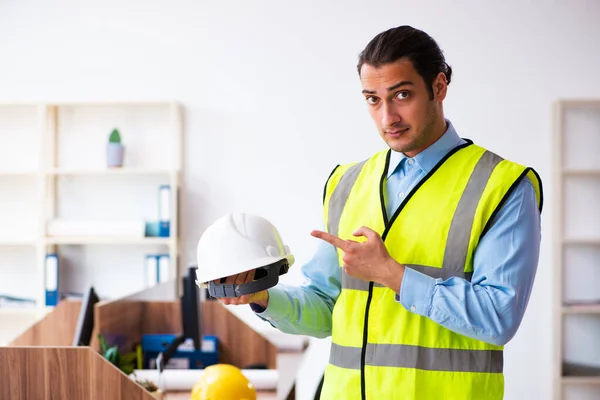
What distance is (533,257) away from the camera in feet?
4.32

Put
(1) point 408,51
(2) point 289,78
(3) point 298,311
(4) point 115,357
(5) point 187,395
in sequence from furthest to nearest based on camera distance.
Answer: (2) point 289,78 → (4) point 115,357 → (5) point 187,395 → (3) point 298,311 → (1) point 408,51

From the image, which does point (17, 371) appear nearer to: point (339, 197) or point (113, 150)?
point (339, 197)

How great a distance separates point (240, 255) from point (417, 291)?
0.34m

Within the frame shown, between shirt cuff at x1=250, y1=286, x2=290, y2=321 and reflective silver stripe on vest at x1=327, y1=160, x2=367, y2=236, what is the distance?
167 mm

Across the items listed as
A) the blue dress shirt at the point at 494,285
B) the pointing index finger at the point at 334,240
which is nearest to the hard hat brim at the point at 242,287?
the pointing index finger at the point at 334,240

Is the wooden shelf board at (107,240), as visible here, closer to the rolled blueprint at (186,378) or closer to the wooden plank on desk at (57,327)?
the wooden plank on desk at (57,327)

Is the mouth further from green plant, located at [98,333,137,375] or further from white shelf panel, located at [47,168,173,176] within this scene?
white shelf panel, located at [47,168,173,176]

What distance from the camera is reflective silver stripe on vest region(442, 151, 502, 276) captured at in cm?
134

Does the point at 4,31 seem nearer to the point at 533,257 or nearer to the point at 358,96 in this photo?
the point at 358,96

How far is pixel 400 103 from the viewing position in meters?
1.38

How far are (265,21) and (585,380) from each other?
8.87 feet

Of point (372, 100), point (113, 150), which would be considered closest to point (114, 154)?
point (113, 150)

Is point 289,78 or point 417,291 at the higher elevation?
point 289,78

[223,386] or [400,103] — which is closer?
[400,103]
